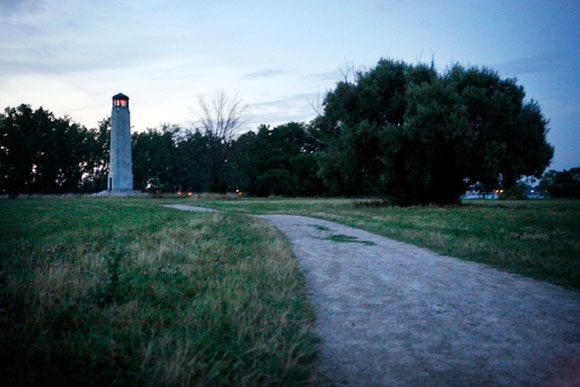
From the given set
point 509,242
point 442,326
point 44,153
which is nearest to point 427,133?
point 509,242

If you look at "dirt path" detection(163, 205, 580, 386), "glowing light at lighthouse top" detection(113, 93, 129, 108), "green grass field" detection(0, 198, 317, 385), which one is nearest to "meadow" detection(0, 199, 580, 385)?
"green grass field" detection(0, 198, 317, 385)

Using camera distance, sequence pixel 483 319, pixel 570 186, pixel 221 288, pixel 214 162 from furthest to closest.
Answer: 1. pixel 570 186
2. pixel 214 162
3. pixel 221 288
4. pixel 483 319

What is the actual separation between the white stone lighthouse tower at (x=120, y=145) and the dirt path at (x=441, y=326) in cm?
4669

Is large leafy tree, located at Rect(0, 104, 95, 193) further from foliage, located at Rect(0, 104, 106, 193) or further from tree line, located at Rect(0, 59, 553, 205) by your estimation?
tree line, located at Rect(0, 59, 553, 205)

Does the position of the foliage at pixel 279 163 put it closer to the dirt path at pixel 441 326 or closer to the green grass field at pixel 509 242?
the green grass field at pixel 509 242

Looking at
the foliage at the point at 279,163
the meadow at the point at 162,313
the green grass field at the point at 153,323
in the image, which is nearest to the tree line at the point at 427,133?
the meadow at the point at 162,313

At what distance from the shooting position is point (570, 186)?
77875 mm

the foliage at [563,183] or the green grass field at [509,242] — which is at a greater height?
the foliage at [563,183]

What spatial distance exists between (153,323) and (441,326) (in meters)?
3.24

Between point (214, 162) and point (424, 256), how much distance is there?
40.8 meters

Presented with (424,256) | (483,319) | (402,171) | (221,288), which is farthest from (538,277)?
(402,171)

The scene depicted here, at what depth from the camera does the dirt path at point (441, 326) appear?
3.07m

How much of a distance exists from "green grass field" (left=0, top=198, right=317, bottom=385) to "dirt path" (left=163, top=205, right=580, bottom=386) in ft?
1.45

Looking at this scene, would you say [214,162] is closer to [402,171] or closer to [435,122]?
[402,171]
